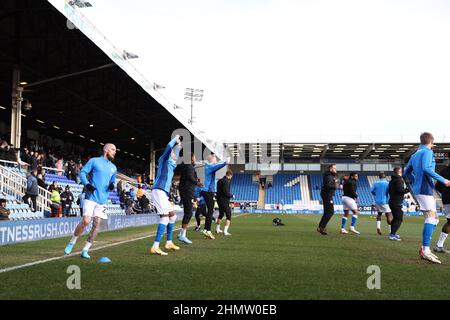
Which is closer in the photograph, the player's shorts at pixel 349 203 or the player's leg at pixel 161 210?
the player's leg at pixel 161 210

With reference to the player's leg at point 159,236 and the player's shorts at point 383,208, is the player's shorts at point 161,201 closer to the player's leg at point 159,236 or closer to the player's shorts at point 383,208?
the player's leg at point 159,236

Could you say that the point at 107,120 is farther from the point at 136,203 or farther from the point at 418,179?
the point at 418,179

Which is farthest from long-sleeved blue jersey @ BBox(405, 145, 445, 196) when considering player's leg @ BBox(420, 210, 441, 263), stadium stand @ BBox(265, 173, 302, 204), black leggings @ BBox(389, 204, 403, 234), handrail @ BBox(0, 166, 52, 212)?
stadium stand @ BBox(265, 173, 302, 204)

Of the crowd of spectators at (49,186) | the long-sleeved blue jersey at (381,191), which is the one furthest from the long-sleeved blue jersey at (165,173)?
the long-sleeved blue jersey at (381,191)

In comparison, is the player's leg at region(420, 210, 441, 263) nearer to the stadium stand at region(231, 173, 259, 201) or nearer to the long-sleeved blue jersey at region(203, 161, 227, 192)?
the long-sleeved blue jersey at region(203, 161, 227, 192)

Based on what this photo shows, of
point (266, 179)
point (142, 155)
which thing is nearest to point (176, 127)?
point (142, 155)

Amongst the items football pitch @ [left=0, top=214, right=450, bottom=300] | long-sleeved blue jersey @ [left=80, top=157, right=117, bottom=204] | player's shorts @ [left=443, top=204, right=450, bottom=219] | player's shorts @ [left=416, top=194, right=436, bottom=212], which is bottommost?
football pitch @ [left=0, top=214, right=450, bottom=300]

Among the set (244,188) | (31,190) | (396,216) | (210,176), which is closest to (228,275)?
(210,176)

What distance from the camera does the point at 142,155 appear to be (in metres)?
57.8

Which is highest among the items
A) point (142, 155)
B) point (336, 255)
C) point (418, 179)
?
point (142, 155)

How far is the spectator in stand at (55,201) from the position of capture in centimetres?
1869

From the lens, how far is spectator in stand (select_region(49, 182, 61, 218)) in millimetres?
18688

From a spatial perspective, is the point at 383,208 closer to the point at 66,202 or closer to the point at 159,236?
Answer: the point at 159,236
